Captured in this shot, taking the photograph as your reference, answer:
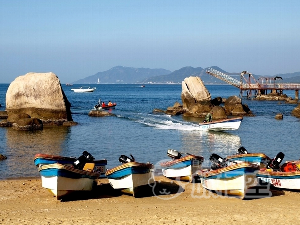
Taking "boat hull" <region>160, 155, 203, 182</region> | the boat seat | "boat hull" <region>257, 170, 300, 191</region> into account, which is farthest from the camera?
"boat hull" <region>160, 155, 203, 182</region>

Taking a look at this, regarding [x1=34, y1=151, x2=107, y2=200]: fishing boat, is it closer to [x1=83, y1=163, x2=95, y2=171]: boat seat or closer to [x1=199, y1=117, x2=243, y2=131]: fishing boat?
[x1=83, y1=163, x2=95, y2=171]: boat seat

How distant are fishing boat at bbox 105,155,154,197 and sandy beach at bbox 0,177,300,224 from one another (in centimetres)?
34

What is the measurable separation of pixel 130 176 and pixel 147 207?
1.27 metres

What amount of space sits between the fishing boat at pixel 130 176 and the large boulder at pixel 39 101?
23.3m

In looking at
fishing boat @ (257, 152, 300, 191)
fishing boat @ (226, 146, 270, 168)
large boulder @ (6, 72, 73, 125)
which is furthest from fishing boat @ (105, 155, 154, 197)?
large boulder @ (6, 72, 73, 125)

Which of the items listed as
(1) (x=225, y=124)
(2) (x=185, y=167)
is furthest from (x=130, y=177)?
(1) (x=225, y=124)

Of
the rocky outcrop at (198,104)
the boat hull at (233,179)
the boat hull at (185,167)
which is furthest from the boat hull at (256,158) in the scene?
the rocky outcrop at (198,104)

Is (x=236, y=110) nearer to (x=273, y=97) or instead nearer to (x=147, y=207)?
(x=273, y=97)

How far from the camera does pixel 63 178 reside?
14.0 m

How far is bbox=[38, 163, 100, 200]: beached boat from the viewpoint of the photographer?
13.8 metres

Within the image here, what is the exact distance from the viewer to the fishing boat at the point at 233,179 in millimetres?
14031

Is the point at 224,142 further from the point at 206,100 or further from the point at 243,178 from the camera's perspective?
the point at 206,100

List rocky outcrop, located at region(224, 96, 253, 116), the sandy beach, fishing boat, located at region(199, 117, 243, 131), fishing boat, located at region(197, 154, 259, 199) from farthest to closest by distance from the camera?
rocky outcrop, located at region(224, 96, 253, 116), fishing boat, located at region(199, 117, 243, 131), fishing boat, located at region(197, 154, 259, 199), the sandy beach

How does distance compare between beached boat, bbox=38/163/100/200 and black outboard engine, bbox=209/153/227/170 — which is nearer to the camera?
beached boat, bbox=38/163/100/200
